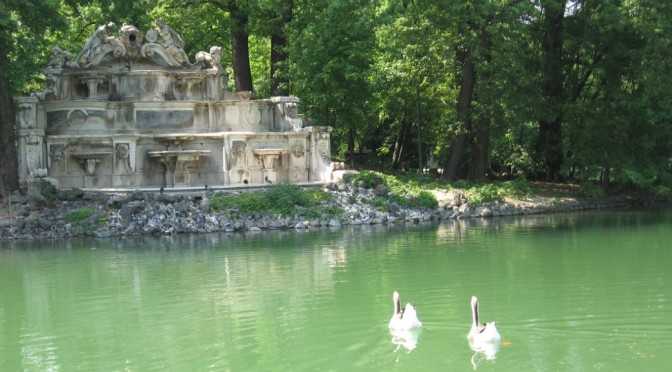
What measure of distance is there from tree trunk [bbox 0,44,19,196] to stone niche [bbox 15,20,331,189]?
2.67 feet

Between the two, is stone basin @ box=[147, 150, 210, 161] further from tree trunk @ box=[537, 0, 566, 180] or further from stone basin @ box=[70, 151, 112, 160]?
tree trunk @ box=[537, 0, 566, 180]

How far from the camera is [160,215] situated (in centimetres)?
→ 2531

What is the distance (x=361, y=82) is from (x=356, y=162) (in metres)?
8.20

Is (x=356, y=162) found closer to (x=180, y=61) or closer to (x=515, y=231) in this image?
(x=180, y=61)

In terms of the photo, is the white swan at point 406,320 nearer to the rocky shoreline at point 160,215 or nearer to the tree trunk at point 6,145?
the rocky shoreline at point 160,215

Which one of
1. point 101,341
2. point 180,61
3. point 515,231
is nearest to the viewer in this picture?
point 101,341

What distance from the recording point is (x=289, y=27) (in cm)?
3403

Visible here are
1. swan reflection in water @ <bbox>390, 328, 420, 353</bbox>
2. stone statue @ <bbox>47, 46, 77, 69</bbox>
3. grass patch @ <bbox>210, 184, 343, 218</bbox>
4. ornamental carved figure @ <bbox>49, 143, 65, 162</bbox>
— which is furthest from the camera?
stone statue @ <bbox>47, 46, 77, 69</bbox>

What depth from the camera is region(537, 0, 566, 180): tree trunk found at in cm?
3195

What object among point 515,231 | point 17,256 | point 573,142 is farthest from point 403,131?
point 17,256

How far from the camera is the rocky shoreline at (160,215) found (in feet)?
80.5

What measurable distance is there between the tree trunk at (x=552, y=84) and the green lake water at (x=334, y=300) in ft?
29.4

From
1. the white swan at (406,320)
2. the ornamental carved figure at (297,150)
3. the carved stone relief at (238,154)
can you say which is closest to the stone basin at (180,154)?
the carved stone relief at (238,154)

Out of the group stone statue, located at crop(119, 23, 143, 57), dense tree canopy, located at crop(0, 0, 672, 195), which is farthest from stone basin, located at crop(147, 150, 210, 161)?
dense tree canopy, located at crop(0, 0, 672, 195)
